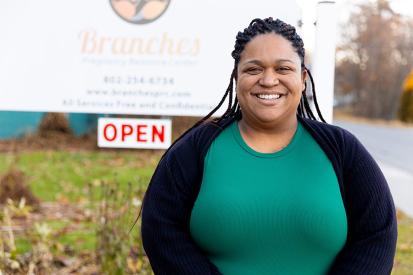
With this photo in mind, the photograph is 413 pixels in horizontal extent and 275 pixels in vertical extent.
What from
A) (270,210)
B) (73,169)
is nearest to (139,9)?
(270,210)

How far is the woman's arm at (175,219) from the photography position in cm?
185

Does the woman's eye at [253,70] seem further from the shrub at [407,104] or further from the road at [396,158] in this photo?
the shrub at [407,104]

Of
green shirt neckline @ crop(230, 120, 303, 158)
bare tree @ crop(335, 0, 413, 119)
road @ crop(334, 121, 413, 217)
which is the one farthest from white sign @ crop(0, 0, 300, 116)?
bare tree @ crop(335, 0, 413, 119)

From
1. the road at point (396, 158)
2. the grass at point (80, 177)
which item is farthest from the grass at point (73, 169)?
the road at point (396, 158)

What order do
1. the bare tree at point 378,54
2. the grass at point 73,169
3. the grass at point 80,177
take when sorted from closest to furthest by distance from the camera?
the grass at point 80,177 < the grass at point 73,169 < the bare tree at point 378,54

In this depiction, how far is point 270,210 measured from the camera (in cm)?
178

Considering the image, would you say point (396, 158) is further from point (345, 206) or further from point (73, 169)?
point (345, 206)

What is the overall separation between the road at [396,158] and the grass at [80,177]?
1.19 metres

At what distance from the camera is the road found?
8.33 m

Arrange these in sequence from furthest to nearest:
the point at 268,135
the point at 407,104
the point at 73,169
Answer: the point at 407,104 → the point at 73,169 → the point at 268,135

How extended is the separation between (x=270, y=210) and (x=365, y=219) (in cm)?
27

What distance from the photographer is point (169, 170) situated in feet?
6.11

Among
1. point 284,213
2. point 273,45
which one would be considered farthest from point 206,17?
point 284,213

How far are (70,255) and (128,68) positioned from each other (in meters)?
2.13
